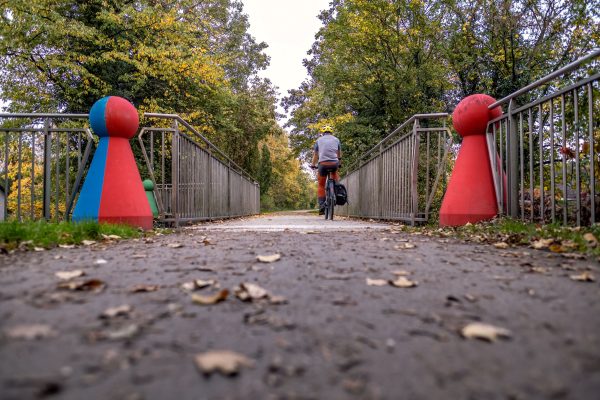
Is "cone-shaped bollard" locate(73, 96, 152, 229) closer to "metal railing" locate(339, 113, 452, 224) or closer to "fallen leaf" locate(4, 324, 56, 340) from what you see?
"fallen leaf" locate(4, 324, 56, 340)

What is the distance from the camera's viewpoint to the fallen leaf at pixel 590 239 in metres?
2.83

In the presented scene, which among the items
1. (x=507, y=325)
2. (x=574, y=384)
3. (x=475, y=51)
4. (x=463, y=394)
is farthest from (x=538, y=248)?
(x=475, y=51)

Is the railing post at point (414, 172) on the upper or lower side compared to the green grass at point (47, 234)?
upper

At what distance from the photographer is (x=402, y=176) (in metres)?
6.99

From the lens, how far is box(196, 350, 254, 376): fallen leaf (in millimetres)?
1124

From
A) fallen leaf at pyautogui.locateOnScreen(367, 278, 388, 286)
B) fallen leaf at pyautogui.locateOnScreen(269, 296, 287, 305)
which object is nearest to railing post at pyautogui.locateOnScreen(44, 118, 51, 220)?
fallen leaf at pyautogui.locateOnScreen(269, 296, 287, 305)

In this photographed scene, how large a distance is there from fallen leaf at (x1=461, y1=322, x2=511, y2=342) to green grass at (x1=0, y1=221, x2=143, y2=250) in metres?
3.24

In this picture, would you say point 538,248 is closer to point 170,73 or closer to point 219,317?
point 219,317

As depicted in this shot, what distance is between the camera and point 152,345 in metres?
1.26

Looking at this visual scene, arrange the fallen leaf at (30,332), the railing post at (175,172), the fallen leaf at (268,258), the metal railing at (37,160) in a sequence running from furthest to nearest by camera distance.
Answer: the railing post at (175,172) → the metal railing at (37,160) → the fallen leaf at (268,258) → the fallen leaf at (30,332)

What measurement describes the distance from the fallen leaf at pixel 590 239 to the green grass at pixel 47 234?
4181 mm

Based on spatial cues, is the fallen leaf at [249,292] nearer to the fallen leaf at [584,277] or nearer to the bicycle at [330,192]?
the fallen leaf at [584,277]

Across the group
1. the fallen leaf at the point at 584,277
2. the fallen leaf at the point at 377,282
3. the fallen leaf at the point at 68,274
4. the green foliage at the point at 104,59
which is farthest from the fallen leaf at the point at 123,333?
the green foliage at the point at 104,59

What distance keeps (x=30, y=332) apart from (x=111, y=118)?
14.3 ft
